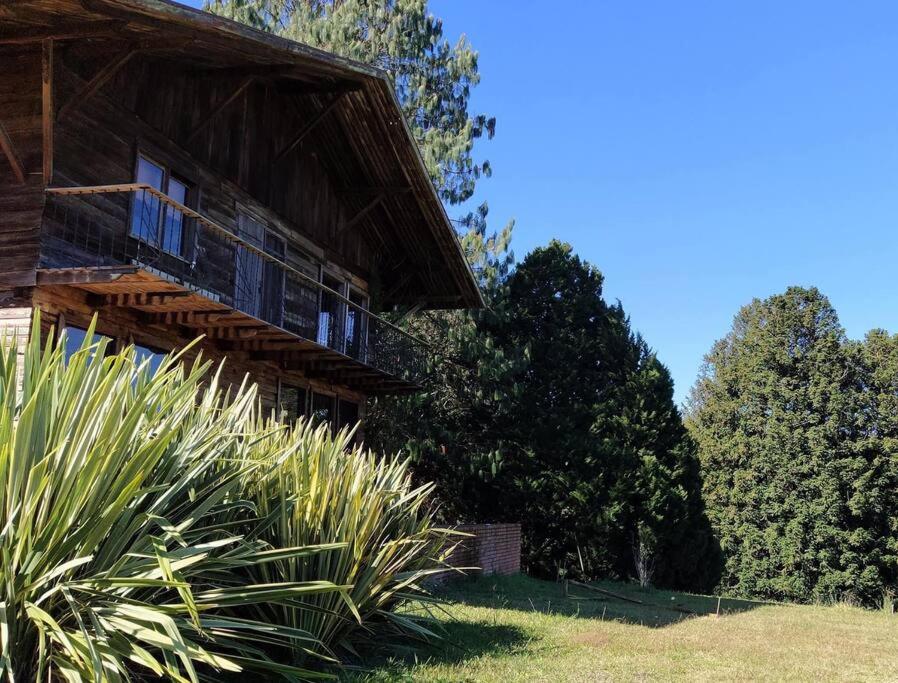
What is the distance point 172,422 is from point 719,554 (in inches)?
881

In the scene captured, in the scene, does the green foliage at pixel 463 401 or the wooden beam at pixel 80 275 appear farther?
the green foliage at pixel 463 401

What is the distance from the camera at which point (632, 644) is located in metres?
9.26

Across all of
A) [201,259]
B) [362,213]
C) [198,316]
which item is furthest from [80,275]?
[362,213]

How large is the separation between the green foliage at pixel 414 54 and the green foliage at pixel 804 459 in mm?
12494

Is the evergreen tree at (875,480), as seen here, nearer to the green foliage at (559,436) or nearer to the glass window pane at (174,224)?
the green foliage at (559,436)

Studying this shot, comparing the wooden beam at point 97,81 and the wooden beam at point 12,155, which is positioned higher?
the wooden beam at point 97,81

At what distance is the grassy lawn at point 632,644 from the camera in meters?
7.27

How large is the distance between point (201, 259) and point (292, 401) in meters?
3.76

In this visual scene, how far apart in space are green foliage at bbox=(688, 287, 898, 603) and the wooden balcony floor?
17508 mm

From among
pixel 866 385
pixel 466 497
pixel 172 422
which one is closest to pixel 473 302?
pixel 466 497

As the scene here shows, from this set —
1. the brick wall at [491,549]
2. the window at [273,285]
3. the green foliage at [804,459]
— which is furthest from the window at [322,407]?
the green foliage at [804,459]

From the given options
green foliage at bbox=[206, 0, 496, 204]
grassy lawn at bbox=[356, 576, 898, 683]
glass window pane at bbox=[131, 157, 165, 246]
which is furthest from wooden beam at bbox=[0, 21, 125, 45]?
green foliage at bbox=[206, 0, 496, 204]

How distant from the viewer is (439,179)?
24.8 metres

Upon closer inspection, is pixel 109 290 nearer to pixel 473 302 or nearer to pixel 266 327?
pixel 266 327
